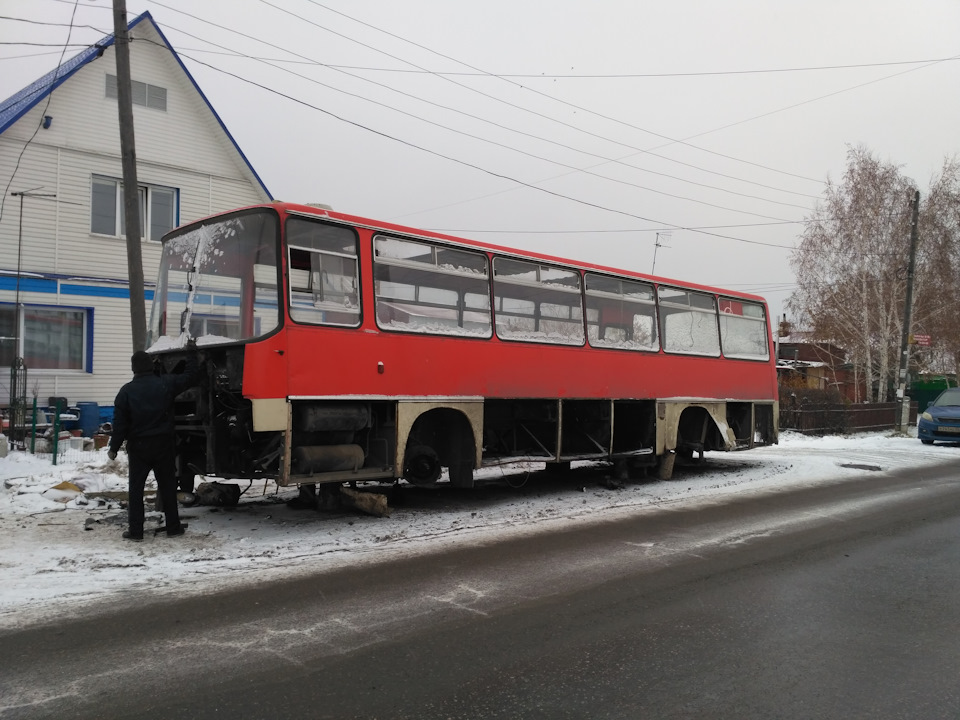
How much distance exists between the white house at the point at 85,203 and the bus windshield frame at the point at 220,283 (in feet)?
29.5

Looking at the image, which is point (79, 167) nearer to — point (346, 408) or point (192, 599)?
point (346, 408)

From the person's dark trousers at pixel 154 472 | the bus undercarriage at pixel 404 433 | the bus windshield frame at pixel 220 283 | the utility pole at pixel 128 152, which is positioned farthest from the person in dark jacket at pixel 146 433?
the utility pole at pixel 128 152

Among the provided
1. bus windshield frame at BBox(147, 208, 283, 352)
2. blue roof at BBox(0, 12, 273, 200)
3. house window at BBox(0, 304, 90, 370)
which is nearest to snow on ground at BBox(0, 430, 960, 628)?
bus windshield frame at BBox(147, 208, 283, 352)

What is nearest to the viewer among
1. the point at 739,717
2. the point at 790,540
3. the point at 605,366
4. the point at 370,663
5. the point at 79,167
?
the point at 739,717

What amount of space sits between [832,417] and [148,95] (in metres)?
22.1

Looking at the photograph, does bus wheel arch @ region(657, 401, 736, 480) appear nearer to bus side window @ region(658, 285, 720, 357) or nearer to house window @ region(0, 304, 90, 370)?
bus side window @ region(658, 285, 720, 357)

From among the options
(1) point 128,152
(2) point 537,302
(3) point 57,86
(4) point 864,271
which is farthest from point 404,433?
(4) point 864,271

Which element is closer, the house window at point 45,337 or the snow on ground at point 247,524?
the snow on ground at point 247,524

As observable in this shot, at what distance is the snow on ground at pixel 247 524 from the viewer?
233 inches

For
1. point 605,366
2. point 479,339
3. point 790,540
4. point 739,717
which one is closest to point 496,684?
point 739,717

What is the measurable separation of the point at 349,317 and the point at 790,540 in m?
5.18

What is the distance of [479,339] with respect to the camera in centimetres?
948

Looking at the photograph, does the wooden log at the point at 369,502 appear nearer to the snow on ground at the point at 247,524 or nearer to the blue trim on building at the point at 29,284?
the snow on ground at the point at 247,524

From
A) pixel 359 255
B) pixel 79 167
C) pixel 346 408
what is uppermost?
pixel 79 167
